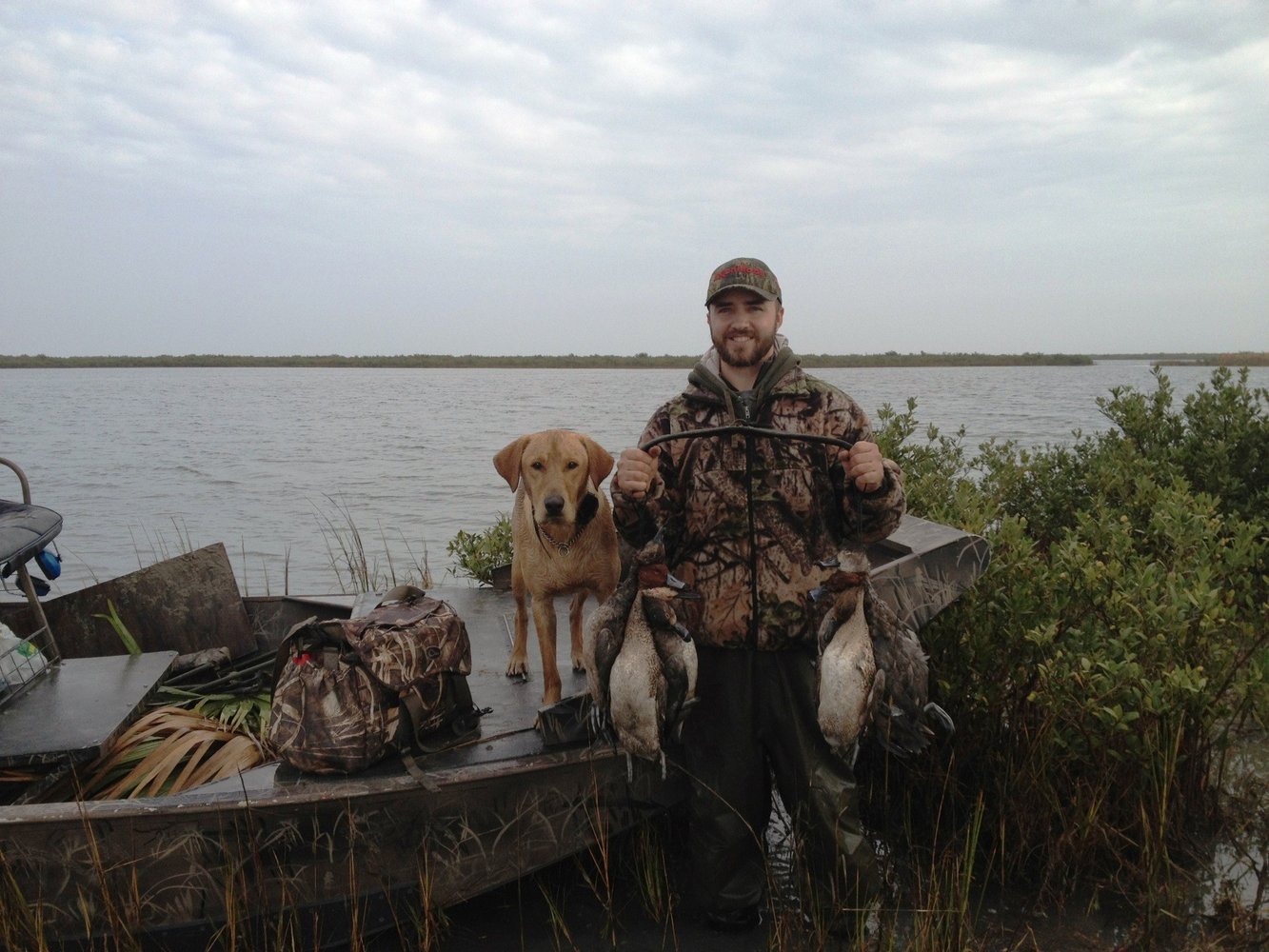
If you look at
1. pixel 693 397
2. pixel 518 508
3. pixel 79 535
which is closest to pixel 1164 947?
pixel 693 397

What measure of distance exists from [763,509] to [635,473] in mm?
528

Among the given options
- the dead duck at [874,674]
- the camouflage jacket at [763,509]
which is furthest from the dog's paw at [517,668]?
the dead duck at [874,674]

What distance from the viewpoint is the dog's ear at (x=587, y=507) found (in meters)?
4.12

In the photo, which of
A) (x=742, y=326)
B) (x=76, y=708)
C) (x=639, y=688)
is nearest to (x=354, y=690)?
(x=639, y=688)

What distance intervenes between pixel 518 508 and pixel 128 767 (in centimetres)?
224

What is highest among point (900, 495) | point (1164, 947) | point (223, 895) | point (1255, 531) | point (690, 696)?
point (900, 495)

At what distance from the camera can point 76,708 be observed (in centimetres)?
444

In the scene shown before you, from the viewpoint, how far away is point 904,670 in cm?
332

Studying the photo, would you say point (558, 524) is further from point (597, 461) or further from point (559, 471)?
point (597, 461)

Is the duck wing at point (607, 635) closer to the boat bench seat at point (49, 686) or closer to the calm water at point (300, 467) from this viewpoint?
the boat bench seat at point (49, 686)

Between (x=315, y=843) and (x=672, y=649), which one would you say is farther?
(x=315, y=843)

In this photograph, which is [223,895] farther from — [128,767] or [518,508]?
[518,508]

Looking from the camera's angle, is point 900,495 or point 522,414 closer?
point 900,495

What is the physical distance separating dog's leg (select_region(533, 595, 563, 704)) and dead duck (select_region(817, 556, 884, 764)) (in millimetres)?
1364
